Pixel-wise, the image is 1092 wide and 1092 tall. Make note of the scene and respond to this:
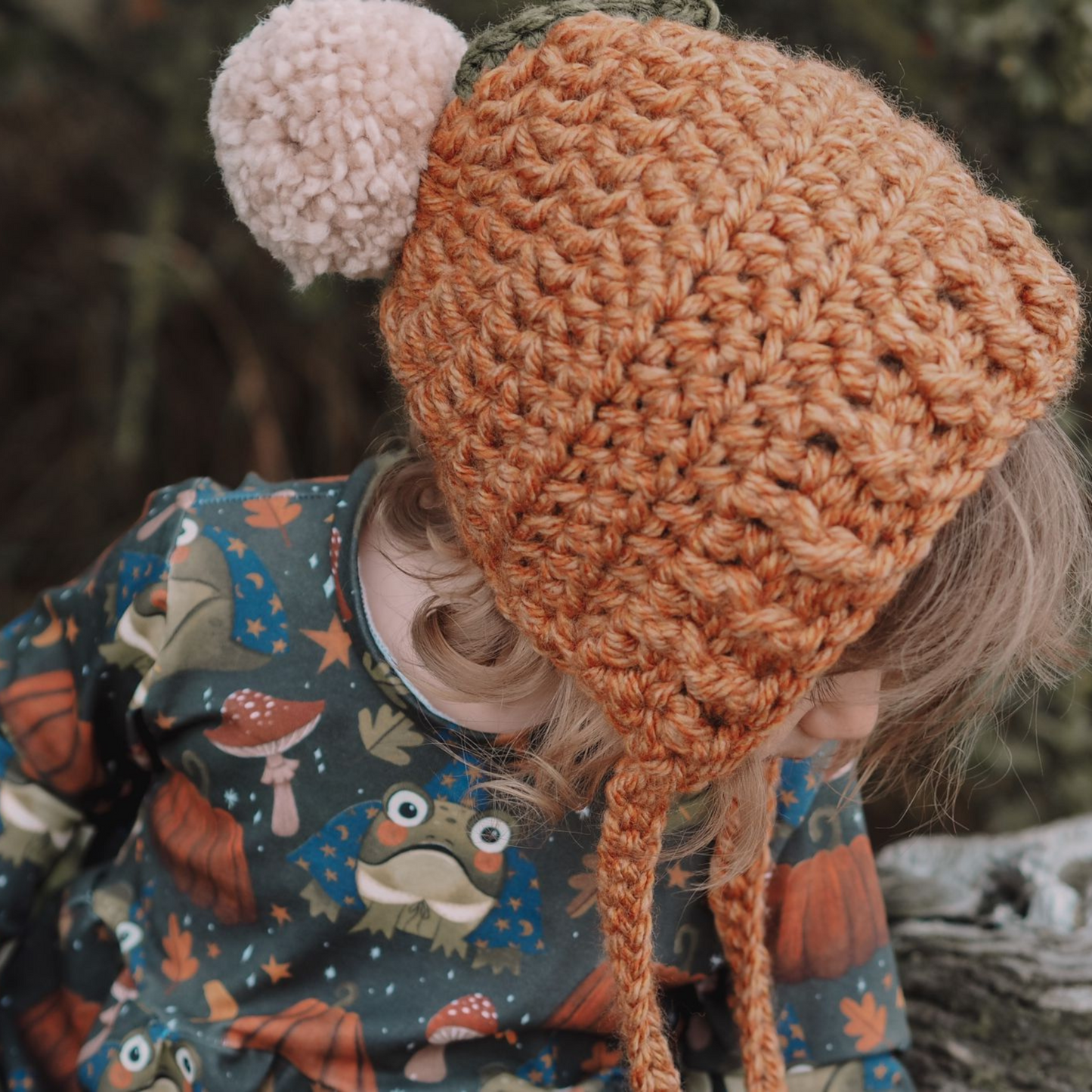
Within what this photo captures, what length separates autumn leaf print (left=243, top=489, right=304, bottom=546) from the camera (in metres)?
1.24

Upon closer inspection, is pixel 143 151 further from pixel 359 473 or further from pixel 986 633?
pixel 986 633

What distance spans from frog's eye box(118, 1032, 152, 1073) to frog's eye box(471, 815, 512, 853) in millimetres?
438

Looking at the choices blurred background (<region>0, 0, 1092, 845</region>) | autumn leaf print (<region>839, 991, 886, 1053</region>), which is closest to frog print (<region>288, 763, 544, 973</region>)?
autumn leaf print (<region>839, 991, 886, 1053</region>)

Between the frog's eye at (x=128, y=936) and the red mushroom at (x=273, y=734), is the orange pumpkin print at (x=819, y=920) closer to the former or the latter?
the red mushroom at (x=273, y=734)

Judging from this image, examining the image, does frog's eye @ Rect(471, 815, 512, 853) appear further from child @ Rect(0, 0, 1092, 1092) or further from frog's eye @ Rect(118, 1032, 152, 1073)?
frog's eye @ Rect(118, 1032, 152, 1073)

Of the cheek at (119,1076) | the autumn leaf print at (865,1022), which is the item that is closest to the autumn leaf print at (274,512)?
the cheek at (119,1076)

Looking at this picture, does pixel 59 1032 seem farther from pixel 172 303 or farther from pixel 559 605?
pixel 172 303

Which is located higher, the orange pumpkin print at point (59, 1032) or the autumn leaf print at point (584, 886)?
the autumn leaf print at point (584, 886)

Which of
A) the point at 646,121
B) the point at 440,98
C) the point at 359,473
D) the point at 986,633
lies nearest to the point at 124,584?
the point at 359,473

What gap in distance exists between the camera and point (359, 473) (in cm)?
124

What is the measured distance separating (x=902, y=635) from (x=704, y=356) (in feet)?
1.06

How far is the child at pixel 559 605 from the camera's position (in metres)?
0.82

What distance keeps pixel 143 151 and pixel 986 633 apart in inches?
85.8

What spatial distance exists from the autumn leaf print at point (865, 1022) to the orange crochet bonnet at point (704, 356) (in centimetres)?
52
